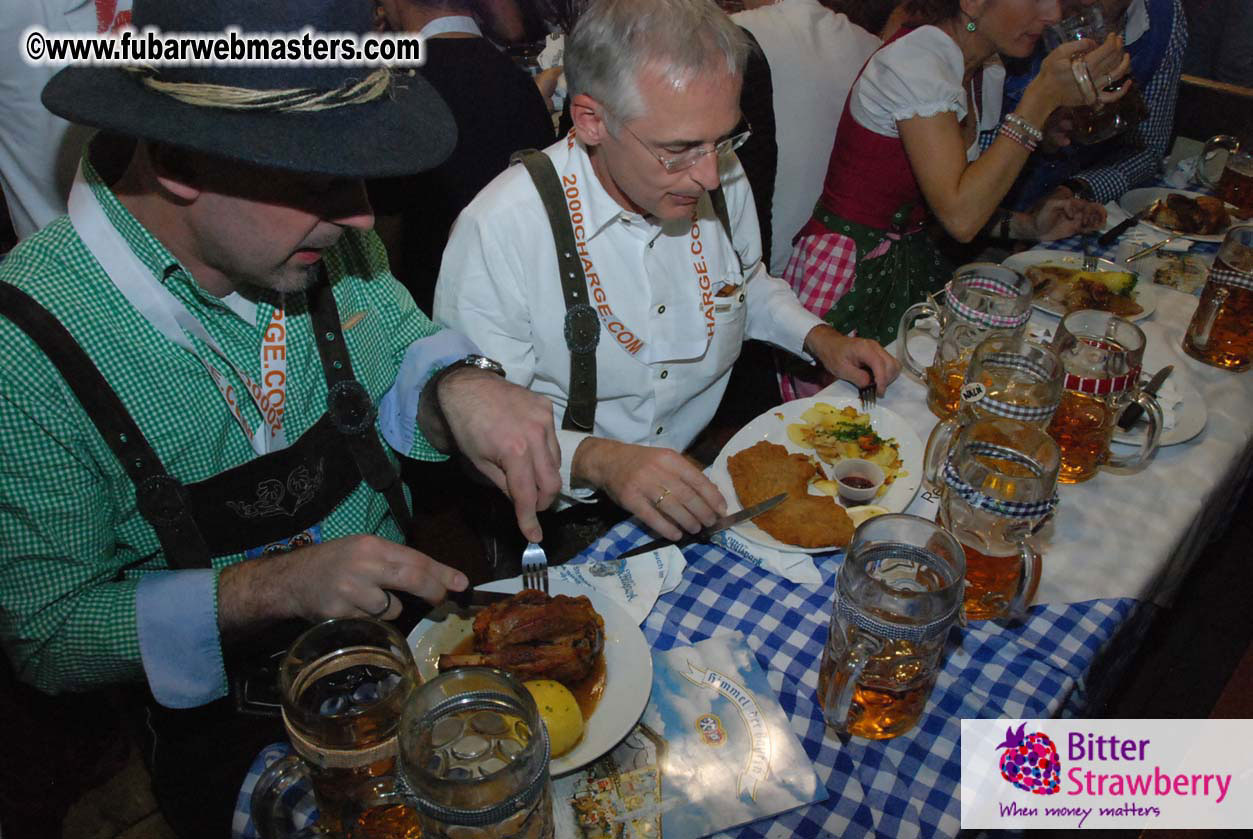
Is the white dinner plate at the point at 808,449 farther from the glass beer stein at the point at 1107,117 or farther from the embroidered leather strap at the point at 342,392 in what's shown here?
the glass beer stein at the point at 1107,117

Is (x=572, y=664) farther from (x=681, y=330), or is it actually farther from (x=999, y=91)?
(x=999, y=91)

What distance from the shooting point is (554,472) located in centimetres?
168

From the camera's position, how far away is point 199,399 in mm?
1594

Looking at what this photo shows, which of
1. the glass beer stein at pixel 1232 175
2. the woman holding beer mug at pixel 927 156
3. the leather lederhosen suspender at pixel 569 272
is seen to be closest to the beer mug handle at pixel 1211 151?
the glass beer stein at pixel 1232 175

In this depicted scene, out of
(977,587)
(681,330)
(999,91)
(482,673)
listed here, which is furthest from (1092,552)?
(999,91)

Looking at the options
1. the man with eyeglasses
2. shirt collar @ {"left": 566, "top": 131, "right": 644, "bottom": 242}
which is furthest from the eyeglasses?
shirt collar @ {"left": 566, "top": 131, "right": 644, "bottom": 242}

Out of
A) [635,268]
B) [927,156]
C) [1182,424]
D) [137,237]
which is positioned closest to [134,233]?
[137,237]

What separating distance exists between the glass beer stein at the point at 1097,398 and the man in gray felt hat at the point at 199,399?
1.16 m

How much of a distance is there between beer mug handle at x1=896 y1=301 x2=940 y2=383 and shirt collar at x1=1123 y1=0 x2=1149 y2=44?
2298 mm

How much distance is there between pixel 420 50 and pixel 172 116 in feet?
4.72

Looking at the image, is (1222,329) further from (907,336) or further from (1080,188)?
(1080,188)

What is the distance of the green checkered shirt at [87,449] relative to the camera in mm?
1400

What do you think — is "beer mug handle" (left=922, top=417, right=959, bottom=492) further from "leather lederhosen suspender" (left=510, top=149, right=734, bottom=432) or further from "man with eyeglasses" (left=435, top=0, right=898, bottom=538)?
"leather lederhosen suspender" (left=510, top=149, right=734, bottom=432)

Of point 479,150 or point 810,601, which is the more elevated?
point 479,150
